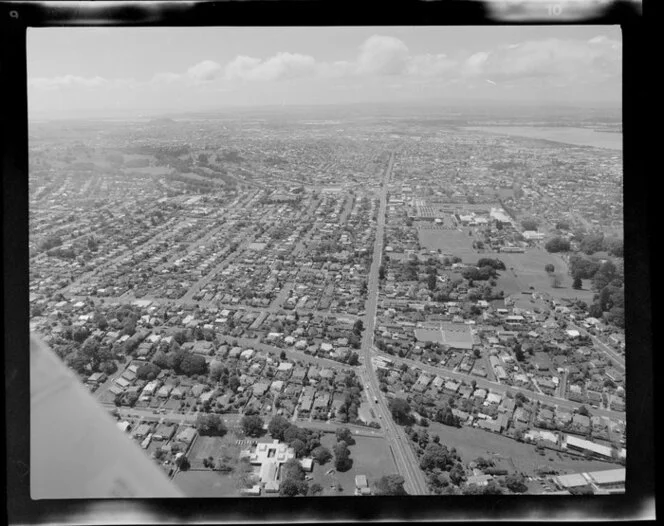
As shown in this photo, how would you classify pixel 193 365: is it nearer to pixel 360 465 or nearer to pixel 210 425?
pixel 210 425

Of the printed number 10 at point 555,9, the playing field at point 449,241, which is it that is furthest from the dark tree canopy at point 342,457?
the printed number 10 at point 555,9

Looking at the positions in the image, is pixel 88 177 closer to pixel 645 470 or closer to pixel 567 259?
pixel 567 259

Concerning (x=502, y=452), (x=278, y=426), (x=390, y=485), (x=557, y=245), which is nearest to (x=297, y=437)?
(x=278, y=426)

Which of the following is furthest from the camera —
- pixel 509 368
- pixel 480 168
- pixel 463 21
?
pixel 480 168

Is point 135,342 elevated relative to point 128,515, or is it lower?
elevated

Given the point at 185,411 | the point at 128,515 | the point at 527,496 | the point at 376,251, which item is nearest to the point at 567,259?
the point at 376,251

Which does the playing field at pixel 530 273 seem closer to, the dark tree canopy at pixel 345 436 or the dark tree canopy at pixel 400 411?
the dark tree canopy at pixel 400 411

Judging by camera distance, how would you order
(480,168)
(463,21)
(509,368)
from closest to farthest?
(463,21)
(509,368)
(480,168)
